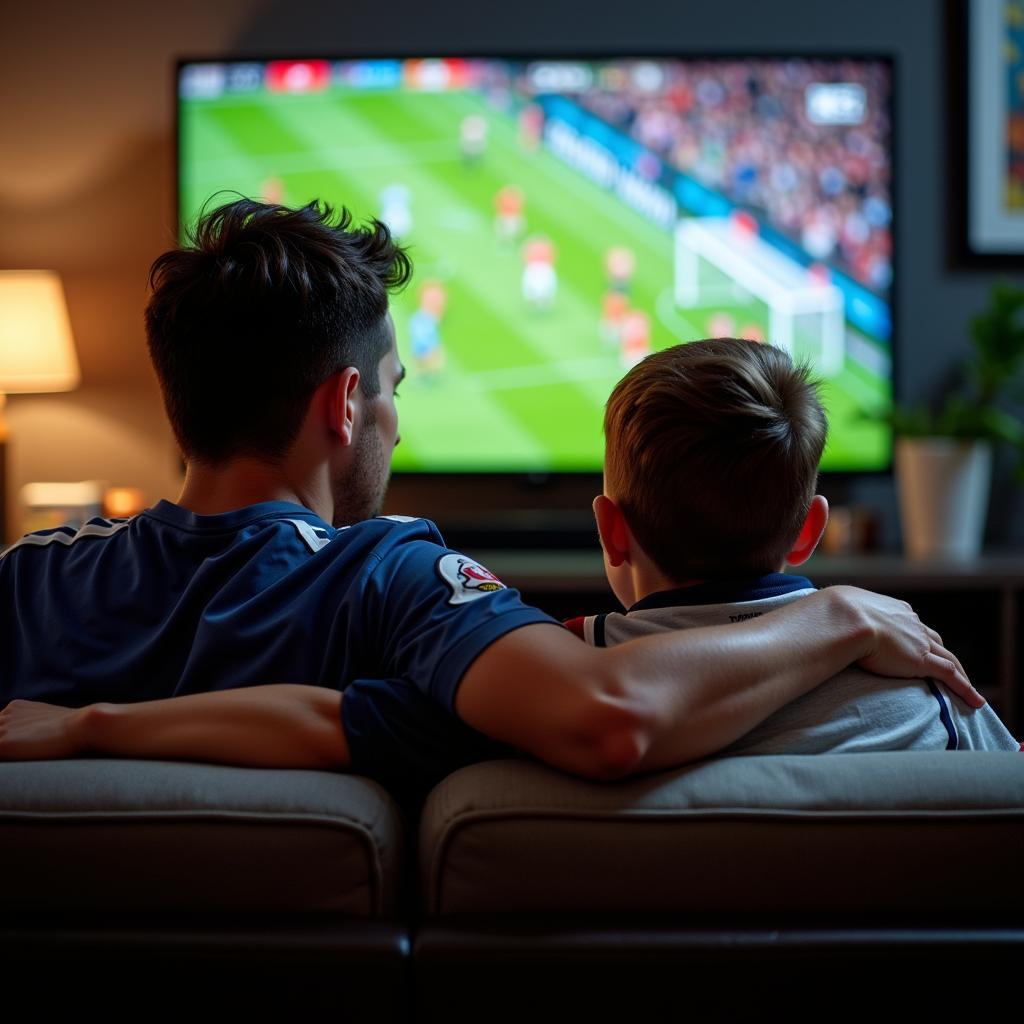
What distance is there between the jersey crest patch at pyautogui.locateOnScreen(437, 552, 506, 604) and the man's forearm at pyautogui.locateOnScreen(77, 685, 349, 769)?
0.12 m

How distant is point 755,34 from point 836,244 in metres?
0.69

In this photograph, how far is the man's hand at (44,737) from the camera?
0.97 meters

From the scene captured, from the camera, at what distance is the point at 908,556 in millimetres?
3281

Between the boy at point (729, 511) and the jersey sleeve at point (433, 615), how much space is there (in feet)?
0.47

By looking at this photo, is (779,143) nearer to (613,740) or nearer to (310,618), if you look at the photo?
(310,618)

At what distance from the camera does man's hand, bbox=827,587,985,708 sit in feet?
3.32

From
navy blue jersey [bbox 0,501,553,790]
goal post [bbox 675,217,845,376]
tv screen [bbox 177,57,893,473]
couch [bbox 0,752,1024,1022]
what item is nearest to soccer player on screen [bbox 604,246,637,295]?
tv screen [bbox 177,57,893,473]

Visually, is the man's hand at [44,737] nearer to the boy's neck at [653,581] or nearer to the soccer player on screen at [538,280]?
the boy's neck at [653,581]

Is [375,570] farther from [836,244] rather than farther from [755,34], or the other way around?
[755,34]

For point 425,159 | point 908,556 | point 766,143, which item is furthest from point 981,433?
point 425,159

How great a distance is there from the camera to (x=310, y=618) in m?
1.02

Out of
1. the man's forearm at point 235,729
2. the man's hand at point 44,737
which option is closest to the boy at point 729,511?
the man's forearm at point 235,729

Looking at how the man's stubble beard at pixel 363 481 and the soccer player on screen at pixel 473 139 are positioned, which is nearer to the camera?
the man's stubble beard at pixel 363 481

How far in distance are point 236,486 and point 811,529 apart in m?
0.54
